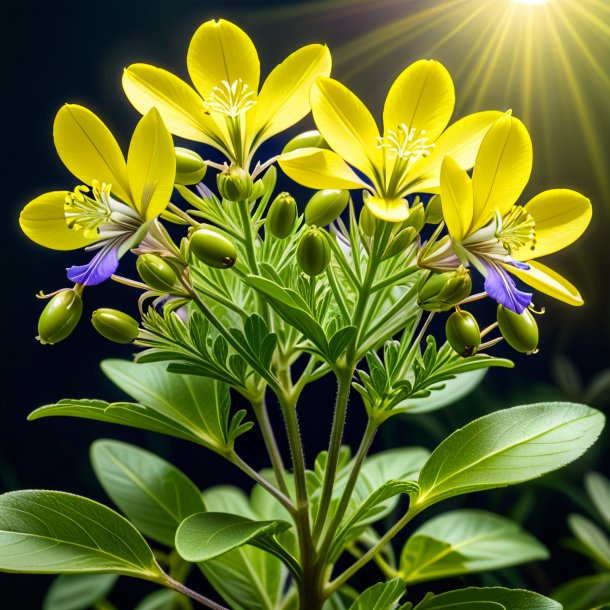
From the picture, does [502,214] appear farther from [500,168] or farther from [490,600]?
[490,600]

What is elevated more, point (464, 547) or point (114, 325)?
point (114, 325)

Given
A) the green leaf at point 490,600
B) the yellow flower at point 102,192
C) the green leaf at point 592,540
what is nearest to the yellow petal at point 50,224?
the yellow flower at point 102,192

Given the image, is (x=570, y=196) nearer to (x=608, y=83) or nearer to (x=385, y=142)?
(x=385, y=142)

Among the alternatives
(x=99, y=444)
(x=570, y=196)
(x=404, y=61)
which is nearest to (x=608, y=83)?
(x=404, y=61)

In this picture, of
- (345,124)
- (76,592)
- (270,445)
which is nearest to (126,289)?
(76,592)

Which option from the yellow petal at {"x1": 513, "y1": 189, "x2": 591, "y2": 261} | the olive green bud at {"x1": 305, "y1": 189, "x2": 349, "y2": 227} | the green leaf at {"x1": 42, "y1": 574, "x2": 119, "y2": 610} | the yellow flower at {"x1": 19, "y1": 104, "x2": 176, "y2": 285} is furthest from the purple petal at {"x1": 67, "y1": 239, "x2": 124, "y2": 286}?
the green leaf at {"x1": 42, "y1": 574, "x2": 119, "y2": 610}
